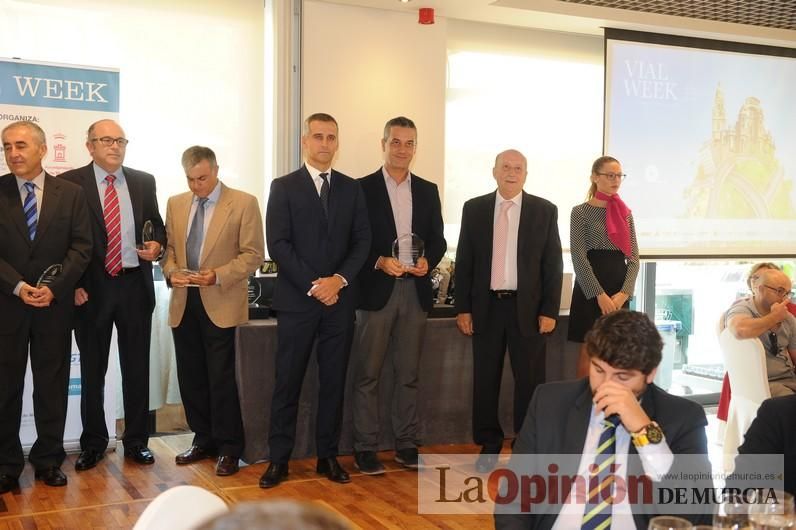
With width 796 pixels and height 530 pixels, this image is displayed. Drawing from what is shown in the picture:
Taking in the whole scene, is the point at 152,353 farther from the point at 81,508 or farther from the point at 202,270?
the point at 81,508

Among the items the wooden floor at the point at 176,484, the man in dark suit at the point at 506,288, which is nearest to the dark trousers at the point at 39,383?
the wooden floor at the point at 176,484

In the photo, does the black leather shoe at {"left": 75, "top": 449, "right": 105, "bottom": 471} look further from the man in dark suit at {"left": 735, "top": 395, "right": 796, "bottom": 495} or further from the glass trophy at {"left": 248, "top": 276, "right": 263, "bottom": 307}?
the man in dark suit at {"left": 735, "top": 395, "right": 796, "bottom": 495}

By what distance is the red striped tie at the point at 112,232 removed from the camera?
14.8 feet

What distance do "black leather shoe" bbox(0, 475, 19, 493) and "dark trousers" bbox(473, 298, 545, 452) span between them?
2393 mm

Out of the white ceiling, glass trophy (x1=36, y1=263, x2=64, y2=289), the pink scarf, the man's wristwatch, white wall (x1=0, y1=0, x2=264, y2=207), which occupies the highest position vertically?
the white ceiling

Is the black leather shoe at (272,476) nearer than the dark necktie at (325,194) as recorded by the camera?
Yes

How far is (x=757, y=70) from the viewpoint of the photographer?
731 cm

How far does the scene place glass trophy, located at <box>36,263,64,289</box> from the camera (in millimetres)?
4102

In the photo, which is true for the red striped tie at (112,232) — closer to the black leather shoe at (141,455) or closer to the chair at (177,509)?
the black leather shoe at (141,455)

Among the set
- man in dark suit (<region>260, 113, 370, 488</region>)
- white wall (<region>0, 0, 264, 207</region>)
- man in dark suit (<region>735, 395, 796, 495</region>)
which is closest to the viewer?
man in dark suit (<region>735, 395, 796, 495</region>)

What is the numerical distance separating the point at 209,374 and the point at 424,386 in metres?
1.31

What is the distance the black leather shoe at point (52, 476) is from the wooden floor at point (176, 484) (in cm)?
3

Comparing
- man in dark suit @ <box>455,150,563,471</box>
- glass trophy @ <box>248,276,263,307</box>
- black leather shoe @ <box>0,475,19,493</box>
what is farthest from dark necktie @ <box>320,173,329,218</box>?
black leather shoe @ <box>0,475,19,493</box>

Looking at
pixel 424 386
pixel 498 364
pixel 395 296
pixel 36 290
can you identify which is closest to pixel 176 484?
pixel 36 290
